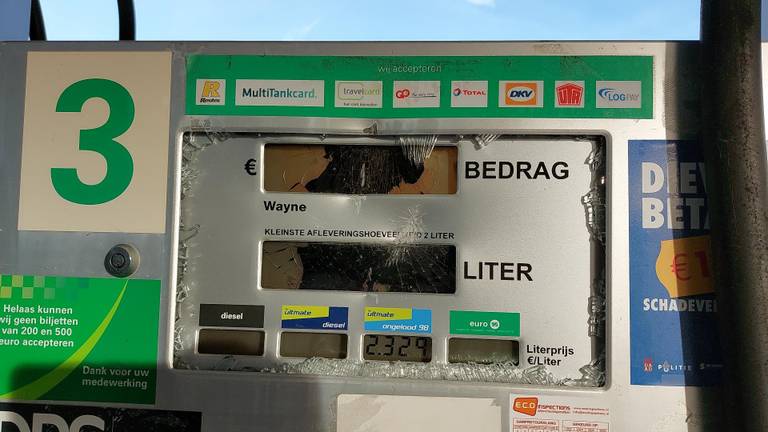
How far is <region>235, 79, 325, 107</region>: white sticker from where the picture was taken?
162 centimetres

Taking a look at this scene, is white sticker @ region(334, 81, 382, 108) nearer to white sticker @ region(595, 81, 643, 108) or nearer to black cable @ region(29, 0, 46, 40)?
white sticker @ region(595, 81, 643, 108)

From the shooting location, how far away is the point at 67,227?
5.45 feet

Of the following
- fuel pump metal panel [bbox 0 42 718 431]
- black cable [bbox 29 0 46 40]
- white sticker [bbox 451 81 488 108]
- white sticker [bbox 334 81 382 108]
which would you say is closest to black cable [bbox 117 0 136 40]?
black cable [bbox 29 0 46 40]

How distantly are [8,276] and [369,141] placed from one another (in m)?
0.98

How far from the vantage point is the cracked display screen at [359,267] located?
1.61 metres

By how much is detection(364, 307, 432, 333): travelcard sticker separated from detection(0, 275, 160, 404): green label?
1.77 feet

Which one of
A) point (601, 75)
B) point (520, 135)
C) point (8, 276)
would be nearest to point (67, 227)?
point (8, 276)

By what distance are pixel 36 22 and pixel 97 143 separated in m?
1.32

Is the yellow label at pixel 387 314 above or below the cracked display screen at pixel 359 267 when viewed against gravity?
below

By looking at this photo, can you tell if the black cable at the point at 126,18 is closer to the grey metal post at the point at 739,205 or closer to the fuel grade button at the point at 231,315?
the fuel grade button at the point at 231,315

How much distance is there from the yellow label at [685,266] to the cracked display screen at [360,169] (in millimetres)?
519

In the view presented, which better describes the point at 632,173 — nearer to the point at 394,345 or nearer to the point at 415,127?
the point at 415,127

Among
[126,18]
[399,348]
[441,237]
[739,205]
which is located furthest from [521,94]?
[126,18]

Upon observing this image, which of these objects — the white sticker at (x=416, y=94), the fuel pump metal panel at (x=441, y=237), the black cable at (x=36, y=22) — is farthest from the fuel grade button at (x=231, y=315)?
the black cable at (x=36, y=22)
